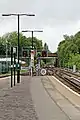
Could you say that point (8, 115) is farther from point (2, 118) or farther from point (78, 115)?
point (78, 115)

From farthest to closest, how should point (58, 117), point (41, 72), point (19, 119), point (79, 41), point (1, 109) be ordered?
point (79, 41) → point (41, 72) → point (1, 109) → point (58, 117) → point (19, 119)

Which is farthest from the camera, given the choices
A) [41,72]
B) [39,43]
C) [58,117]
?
[39,43]

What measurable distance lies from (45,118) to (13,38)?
507 feet

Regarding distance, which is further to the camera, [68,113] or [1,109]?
[1,109]

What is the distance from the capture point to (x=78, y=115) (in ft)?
45.0

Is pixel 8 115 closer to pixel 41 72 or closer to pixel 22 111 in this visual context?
pixel 22 111

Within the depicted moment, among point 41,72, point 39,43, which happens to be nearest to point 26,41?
point 39,43

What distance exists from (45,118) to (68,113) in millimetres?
1707

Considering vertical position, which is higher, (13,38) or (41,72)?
(13,38)

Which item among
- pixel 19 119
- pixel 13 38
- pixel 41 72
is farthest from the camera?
pixel 13 38

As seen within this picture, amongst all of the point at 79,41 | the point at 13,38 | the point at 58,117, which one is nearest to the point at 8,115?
the point at 58,117

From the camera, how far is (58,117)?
13000mm

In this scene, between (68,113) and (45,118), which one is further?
(68,113)

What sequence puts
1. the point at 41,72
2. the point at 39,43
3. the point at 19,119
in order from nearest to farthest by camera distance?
the point at 19,119 → the point at 41,72 → the point at 39,43
